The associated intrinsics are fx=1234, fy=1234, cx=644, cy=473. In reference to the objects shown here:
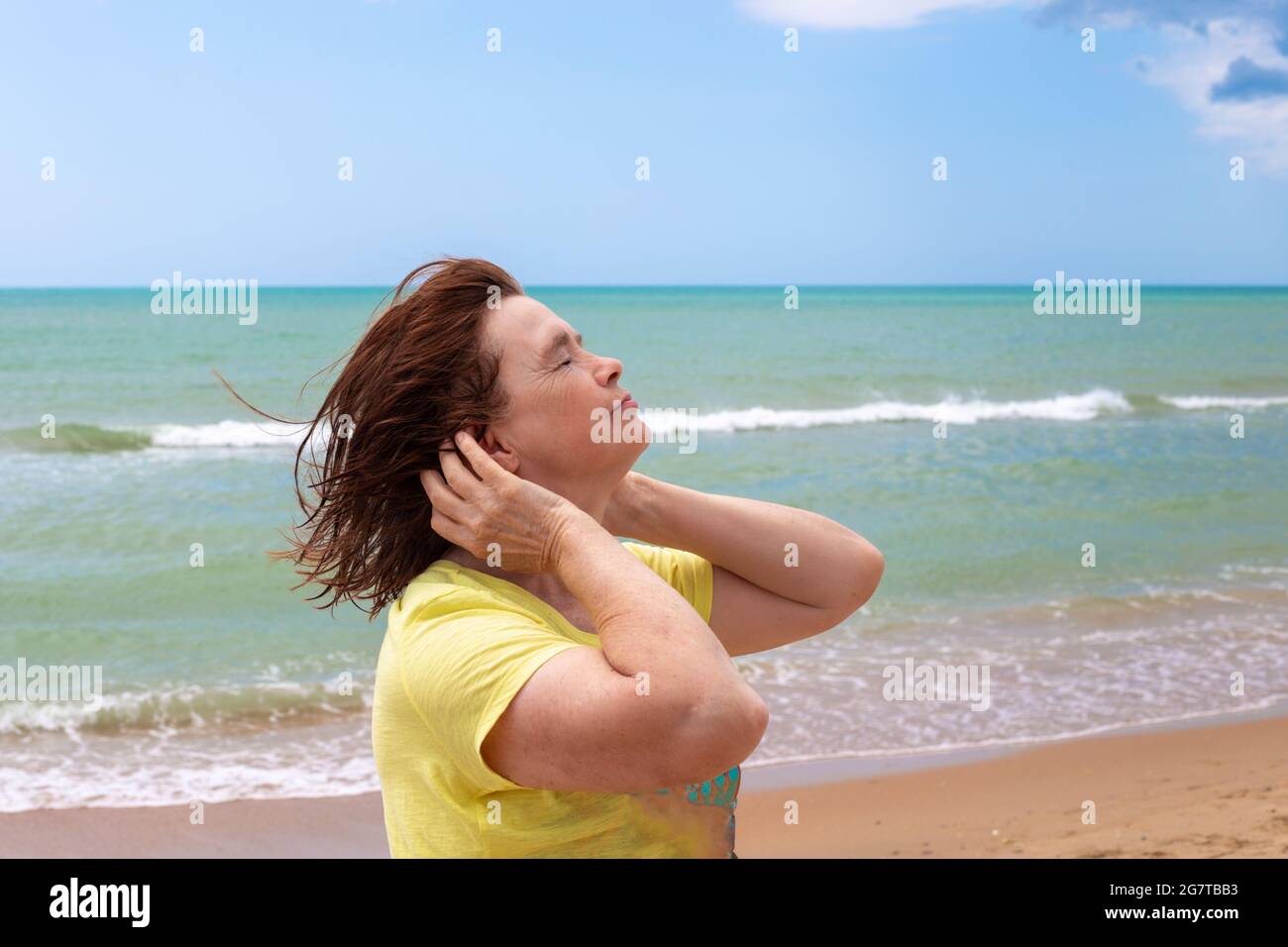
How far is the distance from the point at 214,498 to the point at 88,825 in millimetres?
7781

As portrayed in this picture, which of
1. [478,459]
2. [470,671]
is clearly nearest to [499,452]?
[478,459]

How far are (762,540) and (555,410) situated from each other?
1.90 feet

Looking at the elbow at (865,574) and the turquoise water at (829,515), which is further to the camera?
the turquoise water at (829,515)

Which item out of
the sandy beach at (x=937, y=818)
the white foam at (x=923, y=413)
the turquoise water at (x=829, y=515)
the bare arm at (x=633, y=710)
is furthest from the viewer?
the white foam at (x=923, y=413)

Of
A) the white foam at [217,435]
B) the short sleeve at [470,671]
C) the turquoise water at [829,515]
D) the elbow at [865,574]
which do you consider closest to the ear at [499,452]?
the short sleeve at [470,671]

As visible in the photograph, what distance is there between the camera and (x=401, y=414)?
1.96 m

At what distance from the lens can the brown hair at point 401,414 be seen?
1.96 meters

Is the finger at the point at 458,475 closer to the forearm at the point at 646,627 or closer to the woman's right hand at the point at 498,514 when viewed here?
the woman's right hand at the point at 498,514

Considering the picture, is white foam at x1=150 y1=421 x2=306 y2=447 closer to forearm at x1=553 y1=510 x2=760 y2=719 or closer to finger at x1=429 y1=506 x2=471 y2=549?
finger at x1=429 y1=506 x2=471 y2=549

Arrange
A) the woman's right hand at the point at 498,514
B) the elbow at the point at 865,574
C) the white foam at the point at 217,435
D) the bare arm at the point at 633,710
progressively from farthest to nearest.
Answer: the white foam at the point at 217,435 → the elbow at the point at 865,574 → the woman's right hand at the point at 498,514 → the bare arm at the point at 633,710

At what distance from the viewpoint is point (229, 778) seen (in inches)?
238
